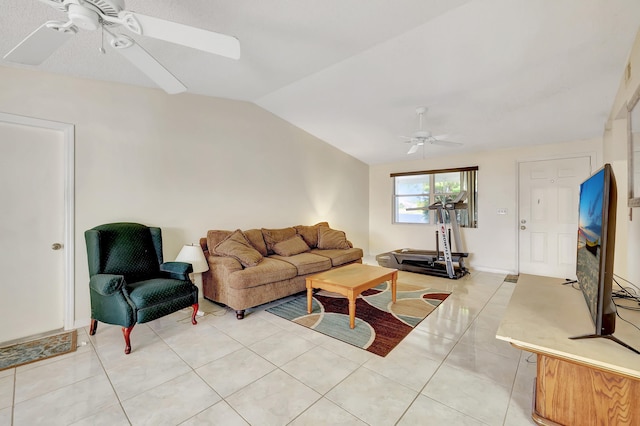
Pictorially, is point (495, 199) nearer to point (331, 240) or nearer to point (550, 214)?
point (550, 214)

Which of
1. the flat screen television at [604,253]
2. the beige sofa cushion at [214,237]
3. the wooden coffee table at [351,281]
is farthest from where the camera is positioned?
the beige sofa cushion at [214,237]

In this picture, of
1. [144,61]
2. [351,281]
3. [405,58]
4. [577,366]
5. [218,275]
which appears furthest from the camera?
[218,275]

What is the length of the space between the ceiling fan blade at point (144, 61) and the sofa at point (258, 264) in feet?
6.37

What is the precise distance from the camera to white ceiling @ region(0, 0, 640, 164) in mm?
2076

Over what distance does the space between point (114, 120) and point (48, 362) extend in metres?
2.36

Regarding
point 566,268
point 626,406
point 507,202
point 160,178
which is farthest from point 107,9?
point 566,268

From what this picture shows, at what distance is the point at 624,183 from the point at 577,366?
258cm

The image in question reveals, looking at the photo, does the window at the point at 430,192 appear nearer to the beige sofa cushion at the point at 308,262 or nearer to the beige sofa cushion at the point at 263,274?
the beige sofa cushion at the point at 308,262

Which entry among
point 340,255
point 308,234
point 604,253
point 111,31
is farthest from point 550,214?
point 111,31

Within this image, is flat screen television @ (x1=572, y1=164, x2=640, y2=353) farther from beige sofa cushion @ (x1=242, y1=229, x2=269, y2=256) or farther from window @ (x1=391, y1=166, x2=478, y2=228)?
window @ (x1=391, y1=166, x2=478, y2=228)

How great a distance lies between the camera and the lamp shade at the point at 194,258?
314 centimetres

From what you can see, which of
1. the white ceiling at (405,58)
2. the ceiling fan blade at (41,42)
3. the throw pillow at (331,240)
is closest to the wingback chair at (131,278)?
the ceiling fan blade at (41,42)

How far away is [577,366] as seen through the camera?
1366 millimetres

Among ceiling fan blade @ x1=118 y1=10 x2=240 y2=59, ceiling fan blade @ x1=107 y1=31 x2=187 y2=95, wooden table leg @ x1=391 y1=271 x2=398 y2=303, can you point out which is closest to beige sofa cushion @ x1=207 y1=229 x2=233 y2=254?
ceiling fan blade @ x1=107 y1=31 x2=187 y2=95
